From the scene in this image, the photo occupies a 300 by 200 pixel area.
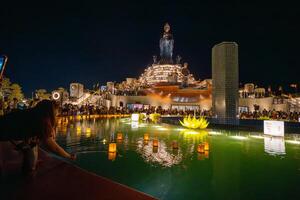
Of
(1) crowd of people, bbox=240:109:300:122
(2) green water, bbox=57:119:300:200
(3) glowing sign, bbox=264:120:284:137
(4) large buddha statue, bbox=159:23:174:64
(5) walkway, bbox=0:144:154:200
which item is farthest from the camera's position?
(4) large buddha statue, bbox=159:23:174:64

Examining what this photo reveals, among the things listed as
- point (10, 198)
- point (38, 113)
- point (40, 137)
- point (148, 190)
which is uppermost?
point (38, 113)

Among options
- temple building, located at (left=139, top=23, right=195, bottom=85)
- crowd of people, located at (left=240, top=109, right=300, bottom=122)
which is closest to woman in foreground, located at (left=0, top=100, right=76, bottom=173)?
crowd of people, located at (left=240, top=109, right=300, bottom=122)

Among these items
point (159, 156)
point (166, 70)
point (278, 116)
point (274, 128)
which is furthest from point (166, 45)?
point (159, 156)

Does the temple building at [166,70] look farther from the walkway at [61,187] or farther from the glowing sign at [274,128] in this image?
the walkway at [61,187]

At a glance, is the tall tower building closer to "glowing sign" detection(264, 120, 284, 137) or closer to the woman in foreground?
"glowing sign" detection(264, 120, 284, 137)

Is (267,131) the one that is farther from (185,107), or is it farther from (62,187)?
(185,107)

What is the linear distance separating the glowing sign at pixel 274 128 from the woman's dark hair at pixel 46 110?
12.5 meters

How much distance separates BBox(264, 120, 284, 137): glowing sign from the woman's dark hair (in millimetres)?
12501

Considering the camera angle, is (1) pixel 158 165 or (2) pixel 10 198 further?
(1) pixel 158 165

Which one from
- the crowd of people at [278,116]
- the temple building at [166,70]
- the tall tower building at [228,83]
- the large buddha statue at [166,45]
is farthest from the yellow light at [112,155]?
the large buddha statue at [166,45]

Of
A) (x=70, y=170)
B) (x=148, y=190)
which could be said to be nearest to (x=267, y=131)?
(x=148, y=190)

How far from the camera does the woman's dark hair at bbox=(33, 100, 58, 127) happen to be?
4121 mm

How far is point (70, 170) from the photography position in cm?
480

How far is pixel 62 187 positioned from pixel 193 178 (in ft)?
10.2
